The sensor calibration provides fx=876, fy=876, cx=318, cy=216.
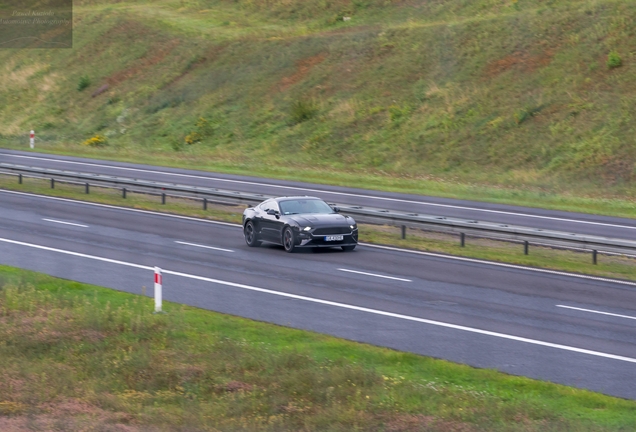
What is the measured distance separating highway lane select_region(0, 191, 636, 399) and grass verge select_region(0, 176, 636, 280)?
44.6 inches

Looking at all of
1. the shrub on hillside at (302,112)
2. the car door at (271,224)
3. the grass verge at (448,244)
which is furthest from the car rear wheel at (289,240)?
the shrub on hillside at (302,112)

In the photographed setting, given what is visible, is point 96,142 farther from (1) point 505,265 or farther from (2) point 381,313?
(2) point 381,313

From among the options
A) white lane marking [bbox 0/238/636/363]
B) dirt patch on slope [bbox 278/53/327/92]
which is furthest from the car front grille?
dirt patch on slope [bbox 278/53/327/92]

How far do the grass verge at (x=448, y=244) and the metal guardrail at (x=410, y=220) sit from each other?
0.36 m

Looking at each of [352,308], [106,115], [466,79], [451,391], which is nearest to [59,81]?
[106,115]

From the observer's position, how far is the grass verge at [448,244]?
20.5 meters

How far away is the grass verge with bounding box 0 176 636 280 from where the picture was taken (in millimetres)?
20484

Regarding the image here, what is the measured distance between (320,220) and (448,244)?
3.99 meters

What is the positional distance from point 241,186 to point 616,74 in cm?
2014

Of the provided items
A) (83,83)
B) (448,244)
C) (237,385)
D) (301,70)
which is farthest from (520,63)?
(237,385)

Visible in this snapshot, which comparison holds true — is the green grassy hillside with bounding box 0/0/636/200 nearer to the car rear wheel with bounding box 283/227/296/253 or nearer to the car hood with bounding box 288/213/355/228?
the car hood with bounding box 288/213/355/228

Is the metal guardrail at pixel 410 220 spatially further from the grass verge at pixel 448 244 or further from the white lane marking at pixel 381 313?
the white lane marking at pixel 381 313

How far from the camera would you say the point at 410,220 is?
81.7ft

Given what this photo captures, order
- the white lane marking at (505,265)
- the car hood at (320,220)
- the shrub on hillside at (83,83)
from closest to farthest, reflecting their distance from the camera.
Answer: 1. the white lane marking at (505,265)
2. the car hood at (320,220)
3. the shrub on hillside at (83,83)
